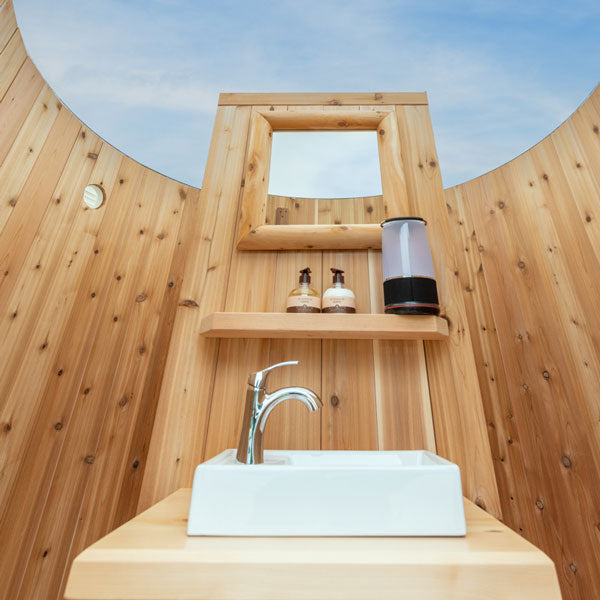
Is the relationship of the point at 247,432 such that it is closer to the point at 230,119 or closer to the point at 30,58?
the point at 230,119

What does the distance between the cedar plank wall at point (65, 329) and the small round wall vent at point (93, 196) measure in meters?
0.03

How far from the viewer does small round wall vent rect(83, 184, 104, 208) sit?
1705mm

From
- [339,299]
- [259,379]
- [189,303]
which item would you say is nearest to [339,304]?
[339,299]

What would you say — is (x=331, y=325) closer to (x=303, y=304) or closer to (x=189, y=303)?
(x=303, y=304)

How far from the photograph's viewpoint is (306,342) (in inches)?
38.9

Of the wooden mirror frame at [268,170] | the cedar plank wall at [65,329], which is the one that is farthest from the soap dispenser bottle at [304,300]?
the cedar plank wall at [65,329]

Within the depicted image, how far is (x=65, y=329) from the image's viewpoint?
4.98 feet

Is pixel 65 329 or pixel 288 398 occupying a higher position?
pixel 65 329

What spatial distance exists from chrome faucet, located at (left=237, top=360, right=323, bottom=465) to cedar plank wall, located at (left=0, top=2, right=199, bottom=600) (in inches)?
45.7

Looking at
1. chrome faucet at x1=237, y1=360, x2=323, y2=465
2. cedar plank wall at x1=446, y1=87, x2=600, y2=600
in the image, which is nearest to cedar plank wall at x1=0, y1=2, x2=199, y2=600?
chrome faucet at x1=237, y1=360, x2=323, y2=465

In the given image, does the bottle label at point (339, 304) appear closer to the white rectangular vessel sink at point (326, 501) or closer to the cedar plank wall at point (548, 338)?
the white rectangular vessel sink at point (326, 501)

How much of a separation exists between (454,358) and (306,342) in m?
0.43

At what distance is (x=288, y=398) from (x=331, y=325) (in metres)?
0.24

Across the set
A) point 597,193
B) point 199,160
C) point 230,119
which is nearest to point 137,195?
point 199,160
